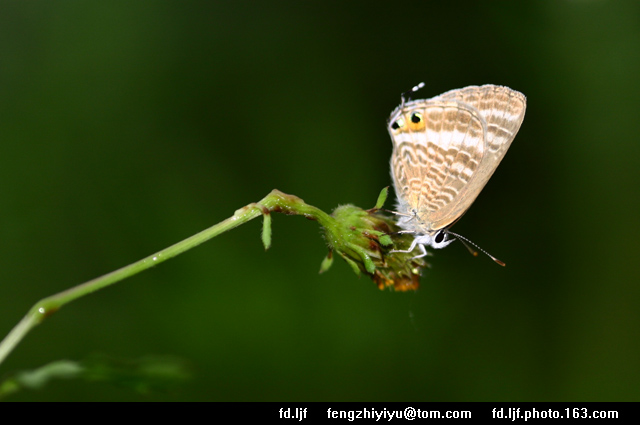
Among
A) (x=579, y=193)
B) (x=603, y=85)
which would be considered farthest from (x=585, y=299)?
(x=603, y=85)

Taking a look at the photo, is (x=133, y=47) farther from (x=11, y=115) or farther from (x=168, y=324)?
(x=168, y=324)

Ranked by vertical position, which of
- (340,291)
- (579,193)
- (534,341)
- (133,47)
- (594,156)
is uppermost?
(133,47)

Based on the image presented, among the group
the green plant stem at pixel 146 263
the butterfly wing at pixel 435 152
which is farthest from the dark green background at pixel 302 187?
the green plant stem at pixel 146 263

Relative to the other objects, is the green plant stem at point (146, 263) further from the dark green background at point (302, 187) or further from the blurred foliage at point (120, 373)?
the dark green background at point (302, 187)

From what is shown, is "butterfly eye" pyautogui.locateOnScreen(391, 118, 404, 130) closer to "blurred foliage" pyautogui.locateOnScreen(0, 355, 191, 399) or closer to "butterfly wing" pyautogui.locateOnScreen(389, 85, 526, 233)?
"butterfly wing" pyautogui.locateOnScreen(389, 85, 526, 233)

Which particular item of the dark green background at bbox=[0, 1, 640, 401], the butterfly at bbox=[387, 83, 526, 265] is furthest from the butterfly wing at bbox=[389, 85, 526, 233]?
the dark green background at bbox=[0, 1, 640, 401]

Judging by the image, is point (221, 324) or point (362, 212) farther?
point (221, 324)
